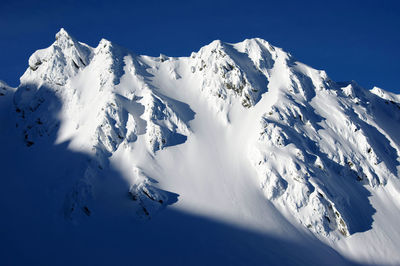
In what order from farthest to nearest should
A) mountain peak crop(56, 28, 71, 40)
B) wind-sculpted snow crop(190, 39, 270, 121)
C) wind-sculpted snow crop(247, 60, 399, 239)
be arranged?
mountain peak crop(56, 28, 71, 40) → wind-sculpted snow crop(190, 39, 270, 121) → wind-sculpted snow crop(247, 60, 399, 239)

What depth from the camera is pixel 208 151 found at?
193ft

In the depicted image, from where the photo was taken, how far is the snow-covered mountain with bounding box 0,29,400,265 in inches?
1868

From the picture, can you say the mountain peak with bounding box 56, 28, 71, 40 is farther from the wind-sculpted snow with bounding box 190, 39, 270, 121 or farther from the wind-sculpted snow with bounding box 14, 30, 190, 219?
the wind-sculpted snow with bounding box 190, 39, 270, 121

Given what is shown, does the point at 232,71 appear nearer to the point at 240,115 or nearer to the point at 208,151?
the point at 240,115

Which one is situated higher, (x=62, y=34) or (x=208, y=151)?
(x=62, y=34)

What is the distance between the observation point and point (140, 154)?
5497cm

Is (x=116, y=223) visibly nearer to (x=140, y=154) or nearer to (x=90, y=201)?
(x=90, y=201)

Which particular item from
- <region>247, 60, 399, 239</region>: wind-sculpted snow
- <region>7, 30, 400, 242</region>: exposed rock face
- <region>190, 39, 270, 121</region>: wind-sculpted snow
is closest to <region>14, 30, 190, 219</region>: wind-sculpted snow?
<region>7, 30, 400, 242</region>: exposed rock face

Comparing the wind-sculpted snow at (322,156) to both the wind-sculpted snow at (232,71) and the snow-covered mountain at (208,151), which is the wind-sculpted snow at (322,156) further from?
the wind-sculpted snow at (232,71)

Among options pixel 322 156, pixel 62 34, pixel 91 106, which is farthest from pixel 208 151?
pixel 62 34

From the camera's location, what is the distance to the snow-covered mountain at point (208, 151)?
47438 mm

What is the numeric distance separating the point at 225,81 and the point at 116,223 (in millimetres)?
35085

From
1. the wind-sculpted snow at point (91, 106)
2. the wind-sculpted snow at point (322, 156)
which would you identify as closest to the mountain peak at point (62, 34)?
the wind-sculpted snow at point (91, 106)

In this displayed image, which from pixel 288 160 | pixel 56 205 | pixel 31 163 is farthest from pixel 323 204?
pixel 31 163
